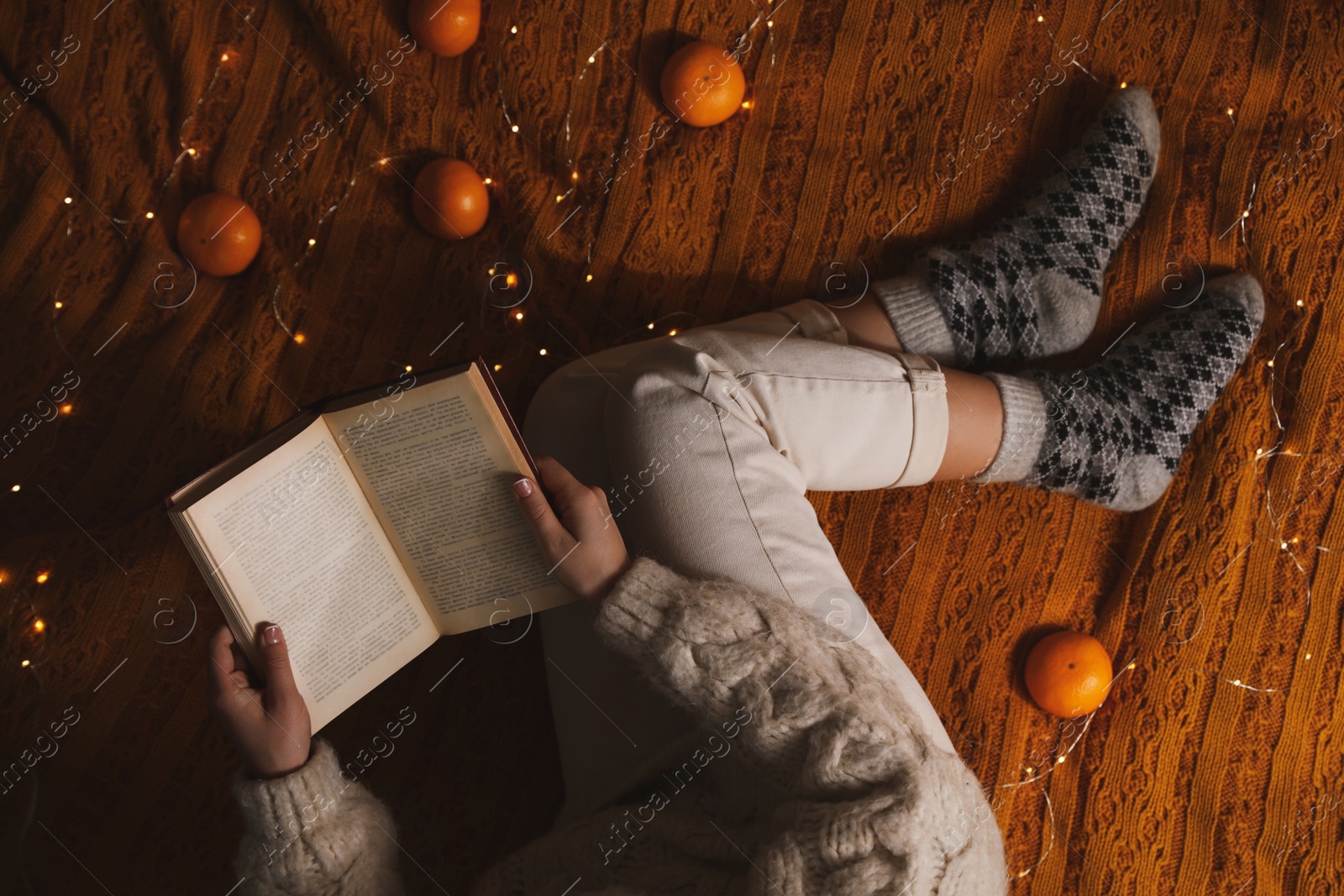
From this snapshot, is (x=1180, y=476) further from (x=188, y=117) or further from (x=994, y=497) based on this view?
(x=188, y=117)

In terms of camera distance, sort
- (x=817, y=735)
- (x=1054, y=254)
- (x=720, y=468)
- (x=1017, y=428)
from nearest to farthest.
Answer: (x=817, y=735), (x=720, y=468), (x=1017, y=428), (x=1054, y=254)

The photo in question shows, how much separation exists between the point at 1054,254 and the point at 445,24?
747 millimetres

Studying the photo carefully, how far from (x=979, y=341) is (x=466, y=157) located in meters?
0.64

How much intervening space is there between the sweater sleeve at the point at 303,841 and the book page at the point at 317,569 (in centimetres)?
5

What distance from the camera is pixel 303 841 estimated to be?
0.69m

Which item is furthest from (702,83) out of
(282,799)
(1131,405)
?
(282,799)

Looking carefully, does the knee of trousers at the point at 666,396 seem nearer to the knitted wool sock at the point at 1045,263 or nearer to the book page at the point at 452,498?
the book page at the point at 452,498

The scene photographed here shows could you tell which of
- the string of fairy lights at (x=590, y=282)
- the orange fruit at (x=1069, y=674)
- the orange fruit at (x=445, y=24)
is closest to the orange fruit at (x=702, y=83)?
the string of fairy lights at (x=590, y=282)

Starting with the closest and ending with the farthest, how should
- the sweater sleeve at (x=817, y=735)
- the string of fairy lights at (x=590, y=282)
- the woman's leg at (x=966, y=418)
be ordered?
1. the sweater sleeve at (x=817, y=735)
2. the woman's leg at (x=966, y=418)
3. the string of fairy lights at (x=590, y=282)

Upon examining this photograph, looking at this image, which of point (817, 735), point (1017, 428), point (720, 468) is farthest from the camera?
point (1017, 428)

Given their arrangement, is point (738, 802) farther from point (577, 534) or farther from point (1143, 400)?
point (1143, 400)

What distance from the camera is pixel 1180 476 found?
996 mm

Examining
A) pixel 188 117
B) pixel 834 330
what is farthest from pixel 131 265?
pixel 834 330

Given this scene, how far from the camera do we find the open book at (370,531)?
2.12 feet
